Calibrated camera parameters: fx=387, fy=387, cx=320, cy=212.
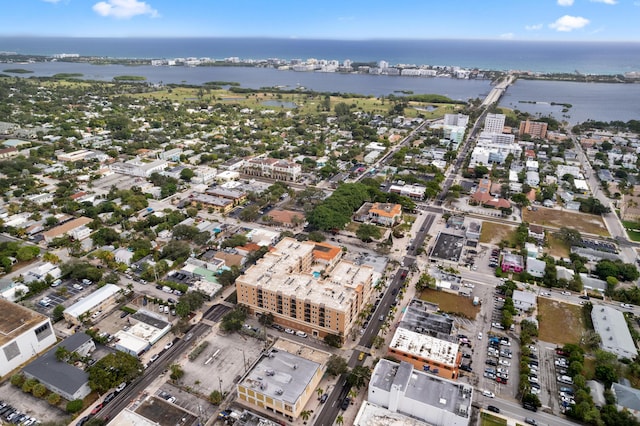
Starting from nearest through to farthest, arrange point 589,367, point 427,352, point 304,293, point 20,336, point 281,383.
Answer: point 281,383
point 20,336
point 427,352
point 589,367
point 304,293

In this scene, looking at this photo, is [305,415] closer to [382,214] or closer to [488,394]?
[488,394]

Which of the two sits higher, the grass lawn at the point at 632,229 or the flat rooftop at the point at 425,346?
the grass lawn at the point at 632,229

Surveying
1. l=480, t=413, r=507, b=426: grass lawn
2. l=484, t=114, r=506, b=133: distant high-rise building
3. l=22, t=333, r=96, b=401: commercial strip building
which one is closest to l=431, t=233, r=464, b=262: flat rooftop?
l=480, t=413, r=507, b=426: grass lawn

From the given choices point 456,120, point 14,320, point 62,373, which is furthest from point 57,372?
point 456,120

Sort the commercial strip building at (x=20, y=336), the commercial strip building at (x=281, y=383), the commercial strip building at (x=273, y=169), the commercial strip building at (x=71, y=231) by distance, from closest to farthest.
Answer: the commercial strip building at (x=281, y=383) < the commercial strip building at (x=20, y=336) < the commercial strip building at (x=71, y=231) < the commercial strip building at (x=273, y=169)

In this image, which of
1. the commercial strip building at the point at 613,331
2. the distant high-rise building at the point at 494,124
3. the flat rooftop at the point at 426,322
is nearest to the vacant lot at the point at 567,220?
the commercial strip building at the point at 613,331

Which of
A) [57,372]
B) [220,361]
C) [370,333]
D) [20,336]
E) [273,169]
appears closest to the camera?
[57,372]

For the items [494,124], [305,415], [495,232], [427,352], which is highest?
[494,124]

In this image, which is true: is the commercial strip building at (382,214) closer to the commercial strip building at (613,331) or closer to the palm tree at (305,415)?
the commercial strip building at (613,331)

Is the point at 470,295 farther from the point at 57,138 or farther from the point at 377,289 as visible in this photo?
the point at 57,138
